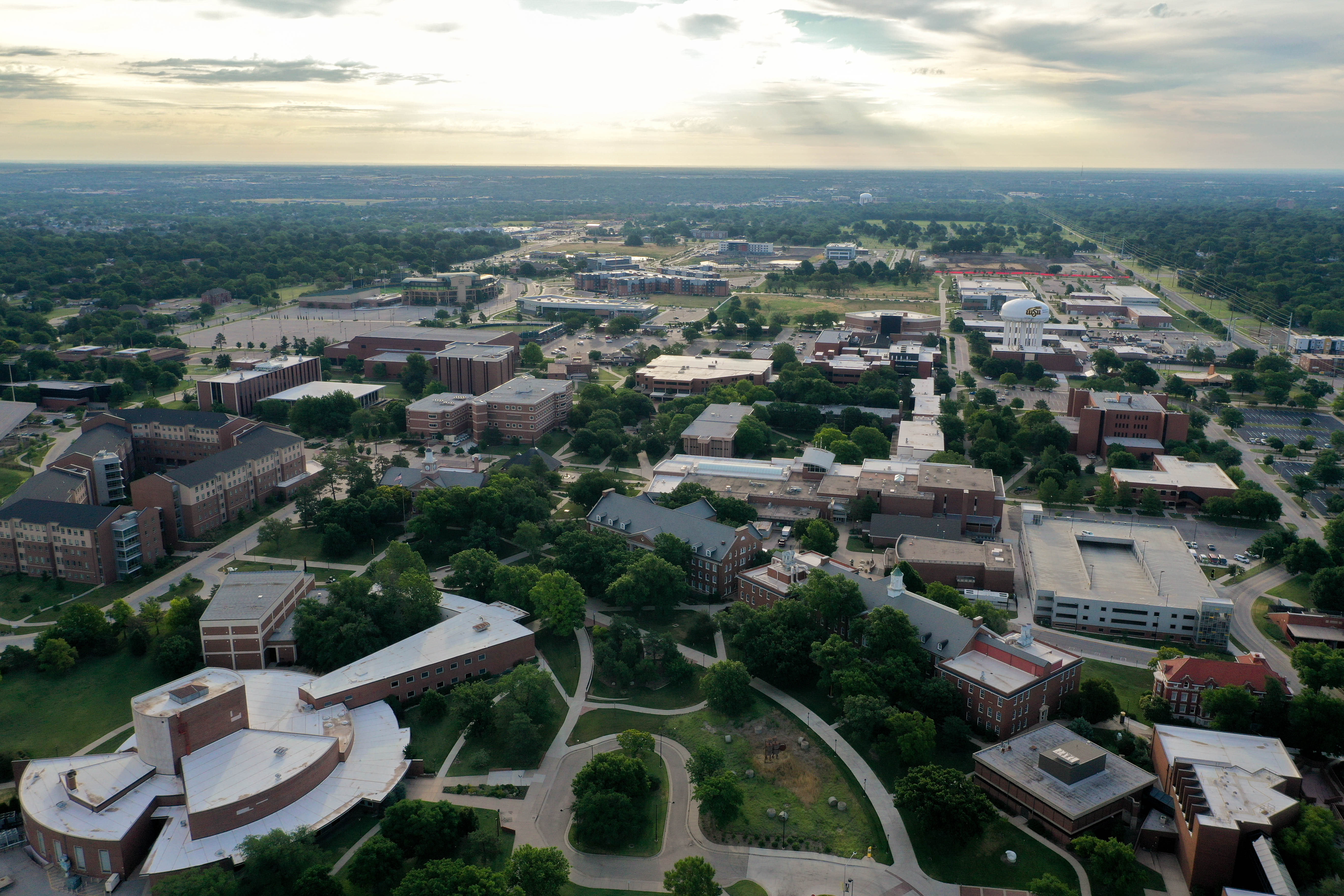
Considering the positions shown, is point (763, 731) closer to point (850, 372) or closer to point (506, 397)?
point (506, 397)

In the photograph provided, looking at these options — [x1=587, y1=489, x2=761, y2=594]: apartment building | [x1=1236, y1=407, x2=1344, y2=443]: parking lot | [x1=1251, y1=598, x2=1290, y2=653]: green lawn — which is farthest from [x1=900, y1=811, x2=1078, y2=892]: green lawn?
[x1=1236, y1=407, x2=1344, y2=443]: parking lot

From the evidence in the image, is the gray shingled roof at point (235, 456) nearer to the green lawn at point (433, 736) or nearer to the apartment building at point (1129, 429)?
the green lawn at point (433, 736)

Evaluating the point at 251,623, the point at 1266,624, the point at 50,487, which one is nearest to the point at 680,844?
the point at 251,623

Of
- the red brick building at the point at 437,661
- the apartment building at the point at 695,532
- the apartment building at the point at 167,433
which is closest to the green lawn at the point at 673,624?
the apartment building at the point at 695,532

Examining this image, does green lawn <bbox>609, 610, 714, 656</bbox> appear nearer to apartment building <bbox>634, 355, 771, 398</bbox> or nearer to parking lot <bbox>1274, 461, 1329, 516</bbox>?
apartment building <bbox>634, 355, 771, 398</bbox>

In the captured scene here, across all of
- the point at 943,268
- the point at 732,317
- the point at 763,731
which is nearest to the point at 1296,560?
the point at 763,731

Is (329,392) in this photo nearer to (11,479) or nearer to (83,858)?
(11,479)
